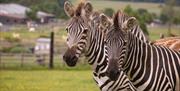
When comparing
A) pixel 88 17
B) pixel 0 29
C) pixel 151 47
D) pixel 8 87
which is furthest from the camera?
pixel 0 29

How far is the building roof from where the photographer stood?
3095 centimetres

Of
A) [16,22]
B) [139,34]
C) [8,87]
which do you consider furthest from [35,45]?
[139,34]

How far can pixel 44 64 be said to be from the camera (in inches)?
1132

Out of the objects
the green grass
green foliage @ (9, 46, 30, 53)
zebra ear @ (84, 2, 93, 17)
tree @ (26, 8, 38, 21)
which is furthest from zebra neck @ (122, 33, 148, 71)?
tree @ (26, 8, 38, 21)

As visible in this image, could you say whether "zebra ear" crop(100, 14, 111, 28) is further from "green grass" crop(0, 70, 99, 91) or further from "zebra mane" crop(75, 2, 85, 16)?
"green grass" crop(0, 70, 99, 91)

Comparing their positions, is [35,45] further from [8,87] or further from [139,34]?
[139,34]

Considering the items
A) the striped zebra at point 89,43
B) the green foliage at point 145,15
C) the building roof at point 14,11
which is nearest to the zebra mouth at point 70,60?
the striped zebra at point 89,43

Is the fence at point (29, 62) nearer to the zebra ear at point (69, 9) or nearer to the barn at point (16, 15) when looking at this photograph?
the barn at point (16, 15)

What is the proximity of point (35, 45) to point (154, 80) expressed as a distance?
25704 millimetres

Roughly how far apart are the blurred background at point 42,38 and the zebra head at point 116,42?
977 cm

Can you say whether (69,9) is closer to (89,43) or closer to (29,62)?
(89,43)

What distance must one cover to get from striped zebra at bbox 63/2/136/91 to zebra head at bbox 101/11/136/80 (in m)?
0.77

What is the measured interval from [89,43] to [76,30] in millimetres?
538

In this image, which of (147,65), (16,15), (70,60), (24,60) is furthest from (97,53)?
(16,15)
